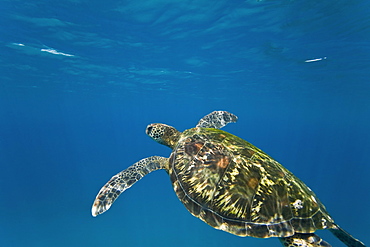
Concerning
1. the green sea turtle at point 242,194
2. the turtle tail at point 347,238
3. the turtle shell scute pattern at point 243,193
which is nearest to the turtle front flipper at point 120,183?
the green sea turtle at point 242,194

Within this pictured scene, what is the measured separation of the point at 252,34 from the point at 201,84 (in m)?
15.0

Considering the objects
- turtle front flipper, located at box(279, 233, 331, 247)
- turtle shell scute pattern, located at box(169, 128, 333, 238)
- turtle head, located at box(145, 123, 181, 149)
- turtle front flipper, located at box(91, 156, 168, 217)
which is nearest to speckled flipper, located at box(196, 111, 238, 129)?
turtle head, located at box(145, 123, 181, 149)

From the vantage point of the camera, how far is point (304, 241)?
3.18 meters

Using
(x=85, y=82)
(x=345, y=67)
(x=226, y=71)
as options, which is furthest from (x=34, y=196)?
(x=345, y=67)

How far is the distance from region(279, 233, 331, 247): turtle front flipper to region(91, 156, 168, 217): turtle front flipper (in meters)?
2.80

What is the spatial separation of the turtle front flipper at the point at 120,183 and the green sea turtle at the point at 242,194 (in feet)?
0.07

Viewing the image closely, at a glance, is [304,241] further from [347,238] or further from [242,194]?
[242,194]

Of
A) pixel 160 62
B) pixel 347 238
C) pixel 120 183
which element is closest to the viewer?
pixel 347 238

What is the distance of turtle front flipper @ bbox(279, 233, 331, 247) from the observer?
3078 mm

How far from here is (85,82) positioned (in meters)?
27.3

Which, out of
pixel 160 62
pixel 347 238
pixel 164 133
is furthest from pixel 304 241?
pixel 160 62

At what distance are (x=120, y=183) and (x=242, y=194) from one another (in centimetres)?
263

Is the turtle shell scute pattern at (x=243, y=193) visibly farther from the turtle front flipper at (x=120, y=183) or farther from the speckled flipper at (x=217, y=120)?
the speckled flipper at (x=217, y=120)

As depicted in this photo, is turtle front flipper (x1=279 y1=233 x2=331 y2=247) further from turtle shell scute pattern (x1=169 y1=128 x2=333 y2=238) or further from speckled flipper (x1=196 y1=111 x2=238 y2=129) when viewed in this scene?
speckled flipper (x1=196 y1=111 x2=238 y2=129)
